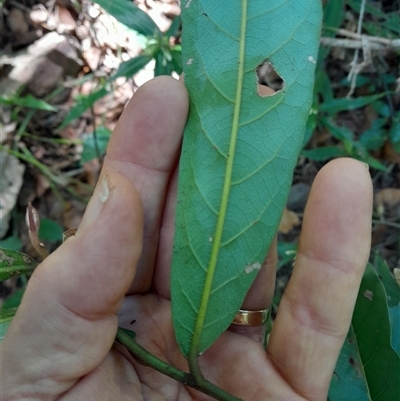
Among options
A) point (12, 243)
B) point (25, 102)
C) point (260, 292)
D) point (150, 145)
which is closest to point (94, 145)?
point (25, 102)

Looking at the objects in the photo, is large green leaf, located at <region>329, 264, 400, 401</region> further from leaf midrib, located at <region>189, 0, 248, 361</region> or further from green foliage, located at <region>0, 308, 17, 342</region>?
green foliage, located at <region>0, 308, 17, 342</region>

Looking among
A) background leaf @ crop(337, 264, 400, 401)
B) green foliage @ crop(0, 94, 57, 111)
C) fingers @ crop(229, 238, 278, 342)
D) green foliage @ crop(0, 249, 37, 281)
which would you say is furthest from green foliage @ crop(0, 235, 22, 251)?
background leaf @ crop(337, 264, 400, 401)

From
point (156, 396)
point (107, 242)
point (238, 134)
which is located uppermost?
point (238, 134)

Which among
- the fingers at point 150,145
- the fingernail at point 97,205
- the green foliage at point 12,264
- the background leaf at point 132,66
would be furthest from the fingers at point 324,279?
the background leaf at point 132,66

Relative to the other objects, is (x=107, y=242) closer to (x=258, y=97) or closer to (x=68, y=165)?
(x=258, y=97)

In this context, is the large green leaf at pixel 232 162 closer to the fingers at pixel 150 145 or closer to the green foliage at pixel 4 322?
the fingers at pixel 150 145

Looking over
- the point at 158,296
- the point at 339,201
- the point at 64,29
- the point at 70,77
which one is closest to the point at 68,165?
the point at 70,77
